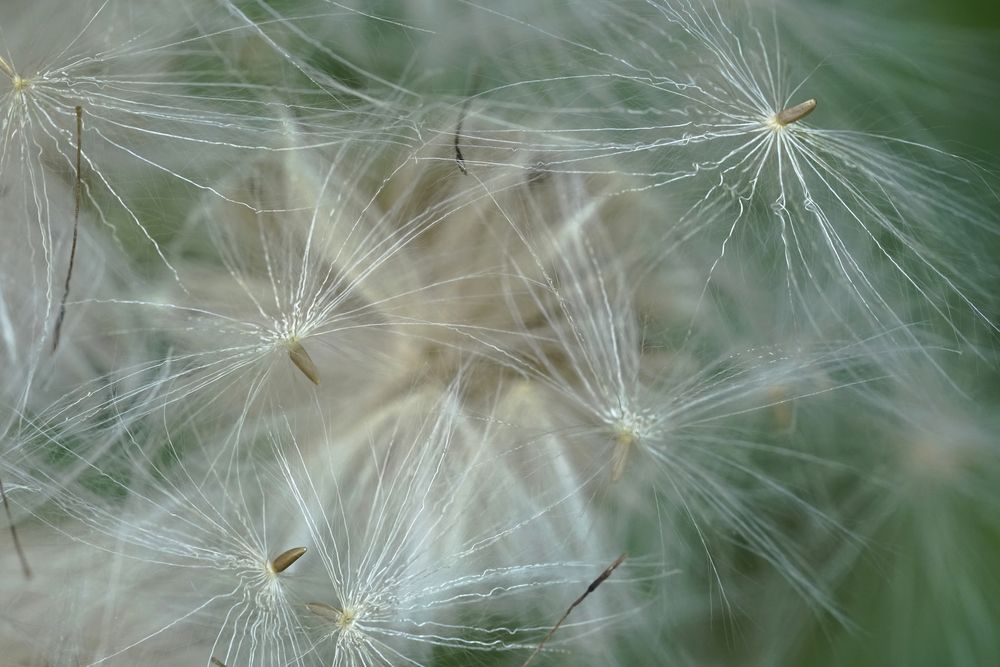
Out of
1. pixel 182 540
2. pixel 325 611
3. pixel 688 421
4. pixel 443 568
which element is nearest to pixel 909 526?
pixel 688 421

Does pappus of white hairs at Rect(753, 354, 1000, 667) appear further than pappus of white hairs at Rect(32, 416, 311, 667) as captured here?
No

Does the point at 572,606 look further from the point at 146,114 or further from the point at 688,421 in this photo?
the point at 146,114

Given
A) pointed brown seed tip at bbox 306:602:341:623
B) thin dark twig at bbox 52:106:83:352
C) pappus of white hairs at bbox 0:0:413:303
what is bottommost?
pointed brown seed tip at bbox 306:602:341:623

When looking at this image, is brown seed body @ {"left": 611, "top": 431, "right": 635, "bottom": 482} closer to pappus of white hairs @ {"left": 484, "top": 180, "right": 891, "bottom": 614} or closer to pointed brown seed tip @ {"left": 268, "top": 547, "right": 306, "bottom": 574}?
pappus of white hairs @ {"left": 484, "top": 180, "right": 891, "bottom": 614}

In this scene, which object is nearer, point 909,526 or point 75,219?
point 909,526

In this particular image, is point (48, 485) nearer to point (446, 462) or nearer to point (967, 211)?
point (446, 462)

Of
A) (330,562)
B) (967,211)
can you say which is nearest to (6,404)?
(330,562)

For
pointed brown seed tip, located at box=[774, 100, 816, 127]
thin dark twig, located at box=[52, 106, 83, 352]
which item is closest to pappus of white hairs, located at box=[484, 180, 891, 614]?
pointed brown seed tip, located at box=[774, 100, 816, 127]
